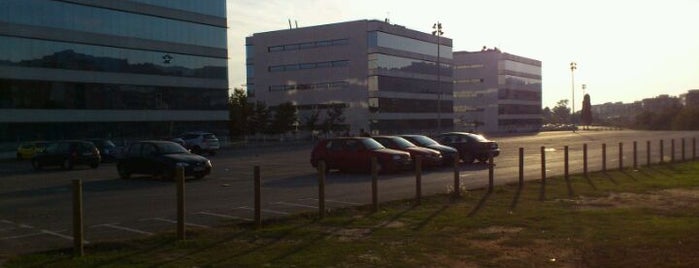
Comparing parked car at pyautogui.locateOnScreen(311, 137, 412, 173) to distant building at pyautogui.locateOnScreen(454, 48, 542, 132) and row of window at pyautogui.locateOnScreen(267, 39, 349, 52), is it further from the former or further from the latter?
distant building at pyautogui.locateOnScreen(454, 48, 542, 132)

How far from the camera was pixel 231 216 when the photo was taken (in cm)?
1254

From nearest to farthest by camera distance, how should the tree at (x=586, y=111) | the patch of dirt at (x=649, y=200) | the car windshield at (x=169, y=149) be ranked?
the patch of dirt at (x=649, y=200) < the car windshield at (x=169, y=149) < the tree at (x=586, y=111)

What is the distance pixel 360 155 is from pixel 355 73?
212 ft

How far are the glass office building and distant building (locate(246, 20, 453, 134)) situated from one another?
76.4 ft

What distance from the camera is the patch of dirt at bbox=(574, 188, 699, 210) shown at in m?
12.6

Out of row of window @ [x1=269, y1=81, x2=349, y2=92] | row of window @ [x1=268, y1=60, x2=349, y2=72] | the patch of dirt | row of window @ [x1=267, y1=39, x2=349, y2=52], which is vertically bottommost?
the patch of dirt

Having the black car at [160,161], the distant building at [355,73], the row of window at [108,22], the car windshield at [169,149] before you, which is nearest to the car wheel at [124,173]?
the black car at [160,161]

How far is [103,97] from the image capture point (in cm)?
5756

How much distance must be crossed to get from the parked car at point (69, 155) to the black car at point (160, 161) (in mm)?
8236

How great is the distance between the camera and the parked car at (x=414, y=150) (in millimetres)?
25547

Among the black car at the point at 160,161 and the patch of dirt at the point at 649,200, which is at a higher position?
the black car at the point at 160,161

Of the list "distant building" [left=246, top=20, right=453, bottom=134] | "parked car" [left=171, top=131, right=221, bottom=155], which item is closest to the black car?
"parked car" [left=171, top=131, right=221, bottom=155]

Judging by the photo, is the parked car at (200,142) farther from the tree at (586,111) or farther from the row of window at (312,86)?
the tree at (586,111)

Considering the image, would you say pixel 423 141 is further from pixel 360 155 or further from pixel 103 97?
pixel 103 97
